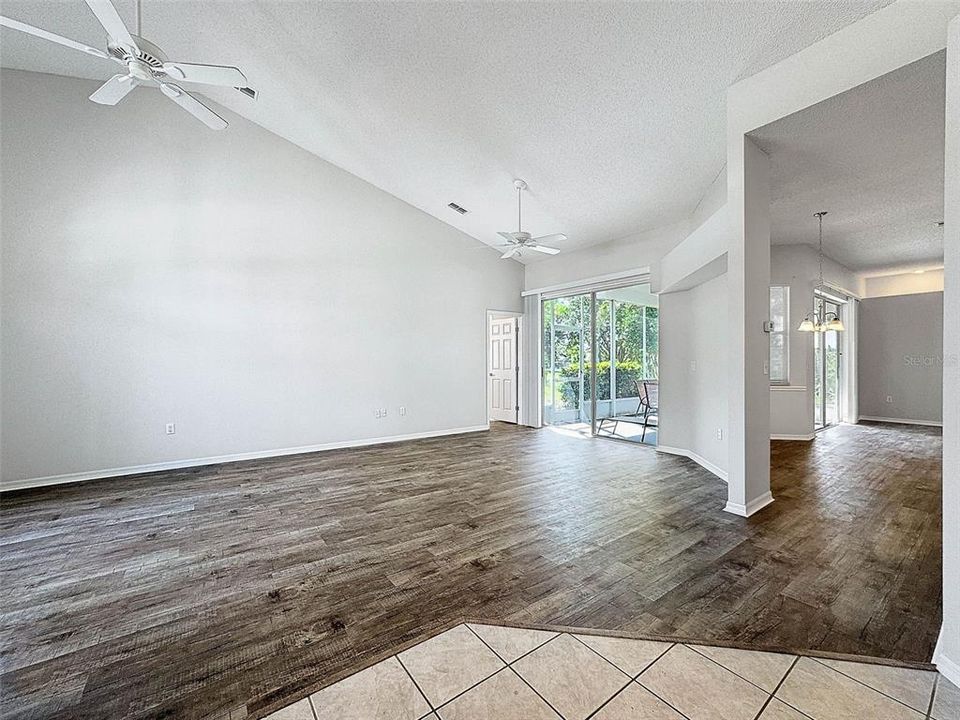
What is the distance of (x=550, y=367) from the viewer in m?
7.64

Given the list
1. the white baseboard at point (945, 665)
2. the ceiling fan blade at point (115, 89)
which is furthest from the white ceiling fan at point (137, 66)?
the white baseboard at point (945, 665)

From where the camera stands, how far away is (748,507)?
3.25m

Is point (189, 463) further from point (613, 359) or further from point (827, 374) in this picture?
point (827, 374)

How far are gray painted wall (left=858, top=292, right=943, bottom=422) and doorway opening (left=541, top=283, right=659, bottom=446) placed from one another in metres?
5.02

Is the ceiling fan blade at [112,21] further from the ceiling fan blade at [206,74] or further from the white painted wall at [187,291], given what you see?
the white painted wall at [187,291]

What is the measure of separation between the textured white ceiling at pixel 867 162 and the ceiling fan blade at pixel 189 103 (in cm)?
413

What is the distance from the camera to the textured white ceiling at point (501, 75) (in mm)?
2764

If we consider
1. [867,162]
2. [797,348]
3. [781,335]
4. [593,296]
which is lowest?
[797,348]

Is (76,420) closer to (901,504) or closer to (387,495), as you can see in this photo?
(387,495)

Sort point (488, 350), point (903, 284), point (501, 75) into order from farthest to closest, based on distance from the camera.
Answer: point (903, 284) → point (488, 350) → point (501, 75)

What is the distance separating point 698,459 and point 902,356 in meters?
6.48

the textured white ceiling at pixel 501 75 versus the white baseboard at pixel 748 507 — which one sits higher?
the textured white ceiling at pixel 501 75

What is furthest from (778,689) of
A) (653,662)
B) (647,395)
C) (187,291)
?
(187,291)

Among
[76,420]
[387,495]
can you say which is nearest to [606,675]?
[387,495]
